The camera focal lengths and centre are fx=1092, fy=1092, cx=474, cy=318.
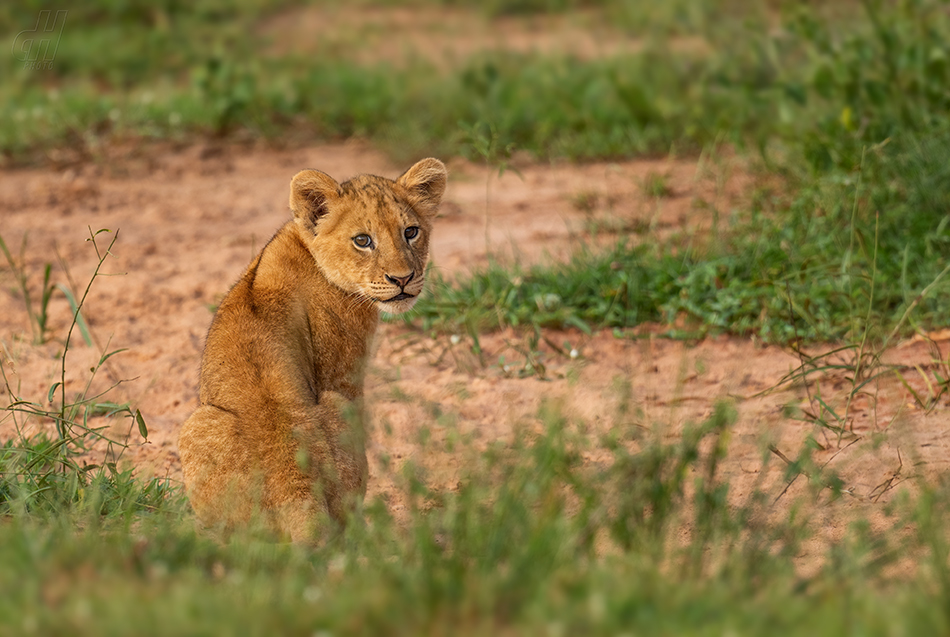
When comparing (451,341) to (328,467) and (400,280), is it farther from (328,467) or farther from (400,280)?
(328,467)

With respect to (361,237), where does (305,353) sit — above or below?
below

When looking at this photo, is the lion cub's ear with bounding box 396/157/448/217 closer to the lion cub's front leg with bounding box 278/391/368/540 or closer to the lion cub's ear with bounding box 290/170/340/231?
the lion cub's ear with bounding box 290/170/340/231

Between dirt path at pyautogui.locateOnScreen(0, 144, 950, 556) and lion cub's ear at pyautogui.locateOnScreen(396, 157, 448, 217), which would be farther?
lion cub's ear at pyautogui.locateOnScreen(396, 157, 448, 217)

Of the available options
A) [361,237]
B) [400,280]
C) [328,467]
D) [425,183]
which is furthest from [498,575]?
[425,183]

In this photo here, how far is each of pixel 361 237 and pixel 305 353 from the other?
566 millimetres

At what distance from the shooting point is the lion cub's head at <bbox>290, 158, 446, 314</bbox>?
4250 mm

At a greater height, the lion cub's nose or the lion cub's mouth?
the lion cub's nose

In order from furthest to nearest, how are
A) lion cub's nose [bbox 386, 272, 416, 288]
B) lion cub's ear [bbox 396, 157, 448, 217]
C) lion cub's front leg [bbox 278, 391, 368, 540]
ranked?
lion cub's ear [bbox 396, 157, 448, 217], lion cub's nose [bbox 386, 272, 416, 288], lion cub's front leg [bbox 278, 391, 368, 540]

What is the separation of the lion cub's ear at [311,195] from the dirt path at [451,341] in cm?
71

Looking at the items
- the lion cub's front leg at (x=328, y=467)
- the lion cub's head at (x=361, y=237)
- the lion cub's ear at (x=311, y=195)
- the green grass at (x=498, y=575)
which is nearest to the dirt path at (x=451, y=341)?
the lion cub's front leg at (x=328, y=467)

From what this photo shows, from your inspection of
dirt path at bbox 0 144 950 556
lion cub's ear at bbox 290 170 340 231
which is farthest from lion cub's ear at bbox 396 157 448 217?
dirt path at bbox 0 144 950 556

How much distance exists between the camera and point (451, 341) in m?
5.61

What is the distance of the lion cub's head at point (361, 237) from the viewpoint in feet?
13.9

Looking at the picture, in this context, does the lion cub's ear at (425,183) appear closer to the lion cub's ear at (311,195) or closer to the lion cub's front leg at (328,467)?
the lion cub's ear at (311,195)
